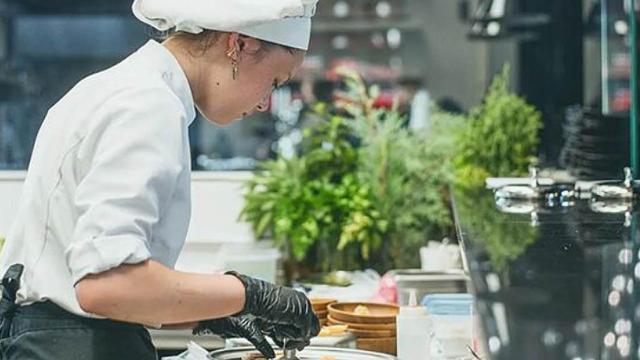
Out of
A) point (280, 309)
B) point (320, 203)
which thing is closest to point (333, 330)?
point (280, 309)

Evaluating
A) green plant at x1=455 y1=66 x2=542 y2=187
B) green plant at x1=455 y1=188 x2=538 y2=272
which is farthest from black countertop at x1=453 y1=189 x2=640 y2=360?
green plant at x1=455 y1=66 x2=542 y2=187

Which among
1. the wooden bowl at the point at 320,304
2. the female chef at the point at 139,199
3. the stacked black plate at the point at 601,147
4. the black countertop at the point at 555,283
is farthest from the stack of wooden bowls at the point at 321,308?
the stacked black plate at the point at 601,147

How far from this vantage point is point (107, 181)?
169cm

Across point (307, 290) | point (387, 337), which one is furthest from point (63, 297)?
point (307, 290)

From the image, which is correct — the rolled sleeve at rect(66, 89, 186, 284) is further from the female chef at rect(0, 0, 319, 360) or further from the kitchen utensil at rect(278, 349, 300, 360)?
the kitchen utensil at rect(278, 349, 300, 360)

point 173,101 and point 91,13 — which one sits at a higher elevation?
point 91,13

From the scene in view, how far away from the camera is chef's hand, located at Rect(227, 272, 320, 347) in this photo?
6.31 ft

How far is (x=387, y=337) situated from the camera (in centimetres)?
264

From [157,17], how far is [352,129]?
8.13ft

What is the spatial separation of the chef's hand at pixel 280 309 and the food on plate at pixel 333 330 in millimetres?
471

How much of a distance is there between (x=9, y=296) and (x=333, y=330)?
92 cm

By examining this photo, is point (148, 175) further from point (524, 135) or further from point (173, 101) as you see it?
point (524, 135)

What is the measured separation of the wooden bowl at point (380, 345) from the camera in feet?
8.64

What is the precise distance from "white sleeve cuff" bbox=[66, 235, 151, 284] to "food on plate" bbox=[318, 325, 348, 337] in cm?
98
